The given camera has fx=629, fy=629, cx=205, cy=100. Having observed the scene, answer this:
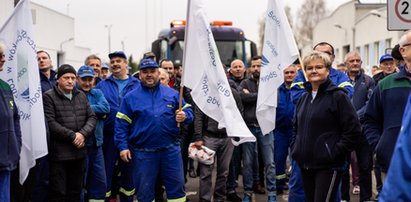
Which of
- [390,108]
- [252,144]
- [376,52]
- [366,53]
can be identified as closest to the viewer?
[390,108]

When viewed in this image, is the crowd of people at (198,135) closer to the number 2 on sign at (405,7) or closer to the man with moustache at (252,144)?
the man with moustache at (252,144)

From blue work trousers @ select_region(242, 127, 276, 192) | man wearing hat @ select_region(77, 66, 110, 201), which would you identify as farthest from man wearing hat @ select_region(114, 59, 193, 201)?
blue work trousers @ select_region(242, 127, 276, 192)

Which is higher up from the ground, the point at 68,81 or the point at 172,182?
the point at 68,81

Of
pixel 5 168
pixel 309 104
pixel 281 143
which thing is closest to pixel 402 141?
pixel 309 104

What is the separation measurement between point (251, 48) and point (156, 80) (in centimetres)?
1231

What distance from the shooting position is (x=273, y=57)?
319 inches

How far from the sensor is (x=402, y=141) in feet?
8.91

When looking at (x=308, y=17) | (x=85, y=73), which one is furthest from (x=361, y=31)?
(x=308, y=17)

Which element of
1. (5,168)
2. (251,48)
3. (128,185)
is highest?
(251,48)

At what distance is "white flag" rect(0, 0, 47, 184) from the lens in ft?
21.9

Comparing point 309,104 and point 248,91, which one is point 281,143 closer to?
point 248,91

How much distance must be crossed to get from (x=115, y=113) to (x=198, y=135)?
1161 millimetres

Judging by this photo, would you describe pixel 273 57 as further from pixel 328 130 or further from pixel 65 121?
pixel 65 121

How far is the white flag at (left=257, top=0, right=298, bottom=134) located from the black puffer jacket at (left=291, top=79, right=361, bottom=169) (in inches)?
87.9
